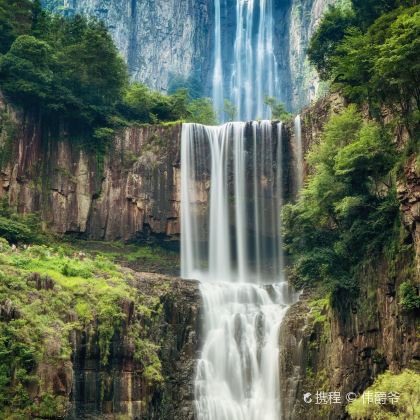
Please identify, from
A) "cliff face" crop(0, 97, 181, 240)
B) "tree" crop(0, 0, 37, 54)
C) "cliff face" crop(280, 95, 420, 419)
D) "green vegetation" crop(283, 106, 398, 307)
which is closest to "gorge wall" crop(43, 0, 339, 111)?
Answer: "tree" crop(0, 0, 37, 54)

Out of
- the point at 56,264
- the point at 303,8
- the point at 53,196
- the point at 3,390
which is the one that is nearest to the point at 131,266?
the point at 53,196

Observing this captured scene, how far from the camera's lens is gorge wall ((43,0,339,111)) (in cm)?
6831

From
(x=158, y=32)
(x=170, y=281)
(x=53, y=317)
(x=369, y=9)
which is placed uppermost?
(x=158, y=32)

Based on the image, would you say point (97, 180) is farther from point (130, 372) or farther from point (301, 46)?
point (301, 46)

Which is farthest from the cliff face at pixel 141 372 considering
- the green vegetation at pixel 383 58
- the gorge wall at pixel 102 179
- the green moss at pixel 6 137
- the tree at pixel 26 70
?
the tree at pixel 26 70

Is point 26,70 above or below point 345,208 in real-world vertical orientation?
above

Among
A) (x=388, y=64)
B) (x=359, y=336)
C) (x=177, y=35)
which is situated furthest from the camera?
(x=177, y=35)

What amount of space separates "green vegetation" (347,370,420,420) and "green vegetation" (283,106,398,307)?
6366 mm

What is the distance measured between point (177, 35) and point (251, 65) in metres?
9.72

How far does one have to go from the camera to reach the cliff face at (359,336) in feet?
73.8

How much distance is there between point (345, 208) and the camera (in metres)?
24.5

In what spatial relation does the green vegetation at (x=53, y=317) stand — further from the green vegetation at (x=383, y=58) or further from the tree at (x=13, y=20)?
the tree at (x=13, y=20)

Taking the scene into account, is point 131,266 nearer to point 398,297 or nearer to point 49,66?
point 49,66

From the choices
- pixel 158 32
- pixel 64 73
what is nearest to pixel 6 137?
pixel 64 73
